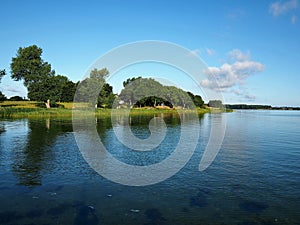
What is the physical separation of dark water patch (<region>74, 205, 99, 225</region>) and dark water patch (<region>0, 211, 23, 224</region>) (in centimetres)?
237

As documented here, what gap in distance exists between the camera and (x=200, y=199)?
12914mm

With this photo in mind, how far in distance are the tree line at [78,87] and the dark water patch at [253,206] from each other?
82.9 m

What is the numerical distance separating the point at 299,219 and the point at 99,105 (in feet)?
346

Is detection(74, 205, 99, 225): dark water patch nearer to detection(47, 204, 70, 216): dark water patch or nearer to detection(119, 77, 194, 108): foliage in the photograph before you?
detection(47, 204, 70, 216): dark water patch

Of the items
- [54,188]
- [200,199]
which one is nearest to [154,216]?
[200,199]

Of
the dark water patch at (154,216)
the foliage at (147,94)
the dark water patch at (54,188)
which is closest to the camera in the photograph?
Answer: the dark water patch at (154,216)

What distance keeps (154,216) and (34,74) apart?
8591cm

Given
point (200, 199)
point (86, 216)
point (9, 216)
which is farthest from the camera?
point (200, 199)

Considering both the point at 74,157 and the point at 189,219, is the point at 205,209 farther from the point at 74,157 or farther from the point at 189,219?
the point at 74,157

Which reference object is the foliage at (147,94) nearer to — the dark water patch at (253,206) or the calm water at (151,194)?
the calm water at (151,194)

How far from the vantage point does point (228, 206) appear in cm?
1209

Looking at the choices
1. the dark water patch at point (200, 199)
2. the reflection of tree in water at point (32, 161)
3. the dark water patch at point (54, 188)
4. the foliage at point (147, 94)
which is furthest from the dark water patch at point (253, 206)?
the foliage at point (147, 94)

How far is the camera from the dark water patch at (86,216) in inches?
403

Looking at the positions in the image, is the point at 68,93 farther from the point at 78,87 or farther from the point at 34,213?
the point at 34,213
